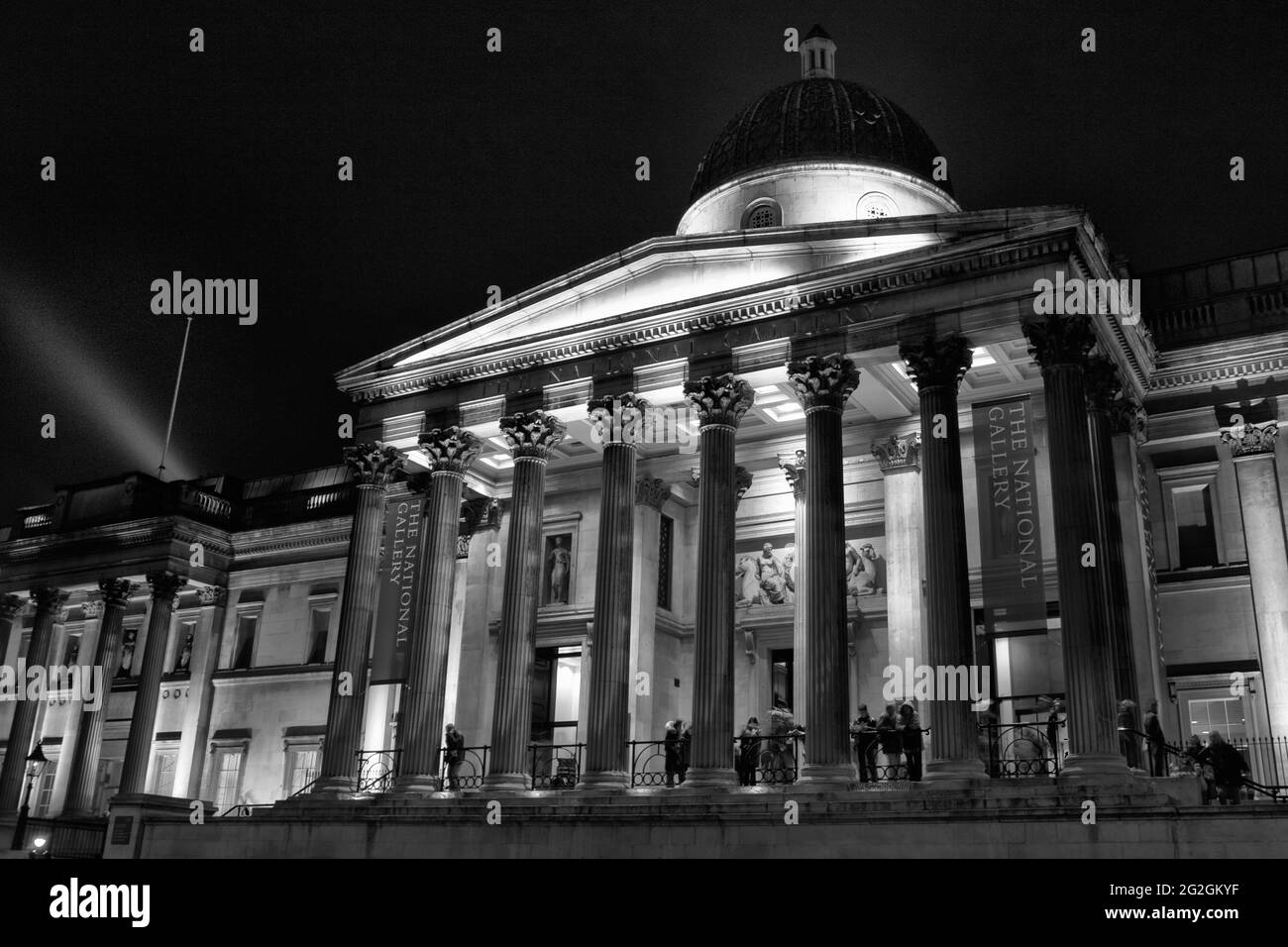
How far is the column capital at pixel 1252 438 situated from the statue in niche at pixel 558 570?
633 inches

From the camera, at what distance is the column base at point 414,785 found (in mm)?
24422

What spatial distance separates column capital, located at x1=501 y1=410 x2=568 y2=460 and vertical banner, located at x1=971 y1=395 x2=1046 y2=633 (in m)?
9.62

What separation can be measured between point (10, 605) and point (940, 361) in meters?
37.8

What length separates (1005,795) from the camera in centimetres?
1803

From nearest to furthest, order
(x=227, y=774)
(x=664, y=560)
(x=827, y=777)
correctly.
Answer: (x=827, y=777)
(x=664, y=560)
(x=227, y=774)

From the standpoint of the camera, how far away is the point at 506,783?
2366cm

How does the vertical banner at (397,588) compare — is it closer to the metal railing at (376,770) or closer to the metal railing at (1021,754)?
→ the metal railing at (376,770)

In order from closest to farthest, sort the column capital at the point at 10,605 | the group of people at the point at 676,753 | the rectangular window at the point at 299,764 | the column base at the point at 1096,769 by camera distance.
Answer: the column base at the point at 1096,769 < the group of people at the point at 676,753 < the rectangular window at the point at 299,764 < the column capital at the point at 10,605

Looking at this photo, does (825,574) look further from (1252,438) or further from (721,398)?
(1252,438)

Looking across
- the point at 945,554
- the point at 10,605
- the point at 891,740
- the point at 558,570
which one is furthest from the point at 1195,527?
the point at 10,605

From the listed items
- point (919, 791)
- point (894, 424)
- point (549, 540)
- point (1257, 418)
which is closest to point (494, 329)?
point (549, 540)

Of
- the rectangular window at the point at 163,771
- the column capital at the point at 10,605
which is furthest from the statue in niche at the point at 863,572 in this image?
the column capital at the point at 10,605

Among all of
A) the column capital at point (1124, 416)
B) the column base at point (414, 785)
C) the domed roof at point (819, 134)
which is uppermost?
the domed roof at point (819, 134)
